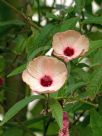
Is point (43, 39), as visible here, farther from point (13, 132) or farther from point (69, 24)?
point (13, 132)

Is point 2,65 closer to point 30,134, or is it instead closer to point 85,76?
point 30,134

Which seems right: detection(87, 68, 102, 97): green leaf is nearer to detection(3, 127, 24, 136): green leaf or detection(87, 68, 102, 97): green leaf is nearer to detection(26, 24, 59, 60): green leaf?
detection(26, 24, 59, 60): green leaf

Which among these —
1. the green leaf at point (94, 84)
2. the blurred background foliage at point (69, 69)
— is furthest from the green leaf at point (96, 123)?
the green leaf at point (94, 84)

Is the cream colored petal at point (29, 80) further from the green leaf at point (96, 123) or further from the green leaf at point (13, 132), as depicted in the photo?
the green leaf at point (13, 132)

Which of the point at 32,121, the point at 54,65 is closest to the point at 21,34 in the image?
the point at 32,121

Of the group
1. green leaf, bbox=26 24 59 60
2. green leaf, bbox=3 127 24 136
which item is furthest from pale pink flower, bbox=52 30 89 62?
green leaf, bbox=3 127 24 136

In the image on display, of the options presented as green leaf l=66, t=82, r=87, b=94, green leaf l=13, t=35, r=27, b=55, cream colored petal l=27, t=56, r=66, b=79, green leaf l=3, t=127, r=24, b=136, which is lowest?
green leaf l=3, t=127, r=24, b=136

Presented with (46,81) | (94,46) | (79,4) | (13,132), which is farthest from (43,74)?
(13,132)
